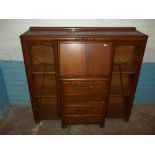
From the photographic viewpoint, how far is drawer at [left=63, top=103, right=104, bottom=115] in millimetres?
2172

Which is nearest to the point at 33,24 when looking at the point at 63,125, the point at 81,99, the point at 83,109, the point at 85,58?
the point at 85,58

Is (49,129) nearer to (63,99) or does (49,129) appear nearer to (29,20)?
(63,99)

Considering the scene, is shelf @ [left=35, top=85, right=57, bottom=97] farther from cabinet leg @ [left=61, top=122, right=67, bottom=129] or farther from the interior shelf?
cabinet leg @ [left=61, top=122, right=67, bottom=129]

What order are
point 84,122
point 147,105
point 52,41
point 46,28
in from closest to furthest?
point 52,41 < point 46,28 < point 84,122 < point 147,105

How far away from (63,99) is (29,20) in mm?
1167

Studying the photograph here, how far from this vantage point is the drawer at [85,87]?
1.97 m

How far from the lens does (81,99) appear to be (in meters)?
2.11

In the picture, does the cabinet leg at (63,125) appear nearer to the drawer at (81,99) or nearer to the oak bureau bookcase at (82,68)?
the oak bureau bookcase at (82,68)

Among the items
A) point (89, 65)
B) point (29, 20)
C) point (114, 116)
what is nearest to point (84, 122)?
point (114, 116)

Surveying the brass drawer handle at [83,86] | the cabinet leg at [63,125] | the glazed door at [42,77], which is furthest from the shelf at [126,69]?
the cabinet leg at [63,125]

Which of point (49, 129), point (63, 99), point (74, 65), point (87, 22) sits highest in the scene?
point (87, 22)

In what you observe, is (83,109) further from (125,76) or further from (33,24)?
(33,24)

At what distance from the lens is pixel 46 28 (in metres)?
2.08

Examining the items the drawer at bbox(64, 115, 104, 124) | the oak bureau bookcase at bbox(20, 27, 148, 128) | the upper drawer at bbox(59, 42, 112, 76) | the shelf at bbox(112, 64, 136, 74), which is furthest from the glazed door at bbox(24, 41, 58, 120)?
the shelf at bbox(112, 64, 136, 74)
